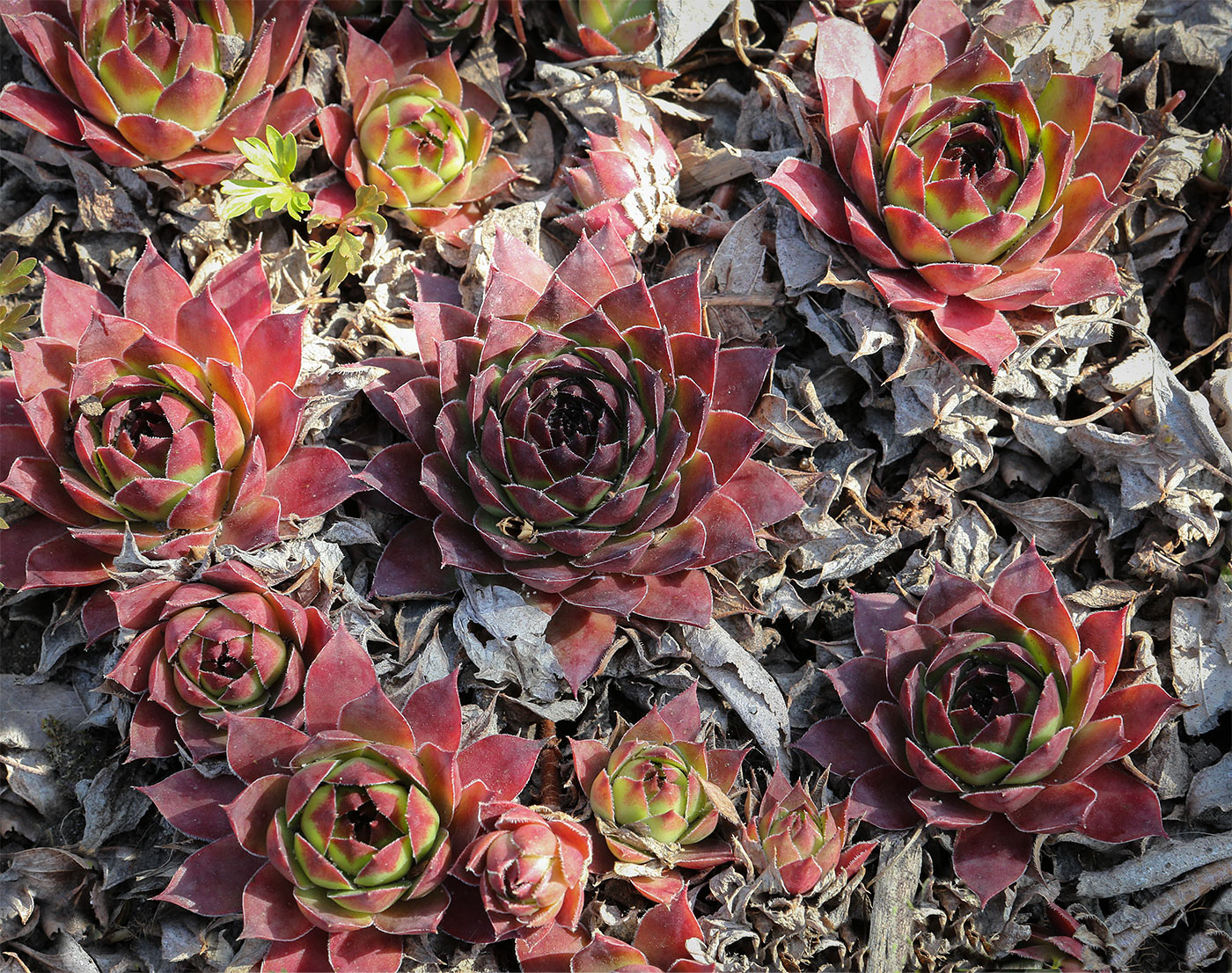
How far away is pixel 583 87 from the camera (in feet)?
10.8

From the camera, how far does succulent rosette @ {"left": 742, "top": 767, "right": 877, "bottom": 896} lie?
240 cm

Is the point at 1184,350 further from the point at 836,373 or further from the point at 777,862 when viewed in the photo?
the point at 777,862

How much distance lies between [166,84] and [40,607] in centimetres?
161

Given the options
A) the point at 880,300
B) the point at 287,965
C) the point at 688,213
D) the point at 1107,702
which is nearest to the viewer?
the point at 287,965

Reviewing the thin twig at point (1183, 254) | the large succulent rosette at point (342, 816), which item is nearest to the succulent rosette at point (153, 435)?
the large succulent rosette at point (342, 816)

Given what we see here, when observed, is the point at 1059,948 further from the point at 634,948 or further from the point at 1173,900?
the point at 634,948

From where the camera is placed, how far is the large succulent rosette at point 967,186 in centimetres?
264

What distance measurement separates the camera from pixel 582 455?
247 cm

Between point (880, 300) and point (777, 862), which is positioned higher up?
point (880, 300)

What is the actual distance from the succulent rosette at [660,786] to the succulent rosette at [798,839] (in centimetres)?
10

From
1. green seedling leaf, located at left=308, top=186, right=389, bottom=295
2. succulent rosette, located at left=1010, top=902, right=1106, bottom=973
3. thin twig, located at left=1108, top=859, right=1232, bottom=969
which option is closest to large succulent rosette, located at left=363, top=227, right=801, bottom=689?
green seedling leaf, located at left=308, top=186, right=389, bottom=295

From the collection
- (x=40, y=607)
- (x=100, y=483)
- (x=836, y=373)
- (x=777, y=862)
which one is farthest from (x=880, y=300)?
(x=40, y=607)

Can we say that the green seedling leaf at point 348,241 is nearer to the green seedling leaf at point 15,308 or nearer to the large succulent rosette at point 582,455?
the large succulent rosette at point 582,455

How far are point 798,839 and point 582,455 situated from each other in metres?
1.09
